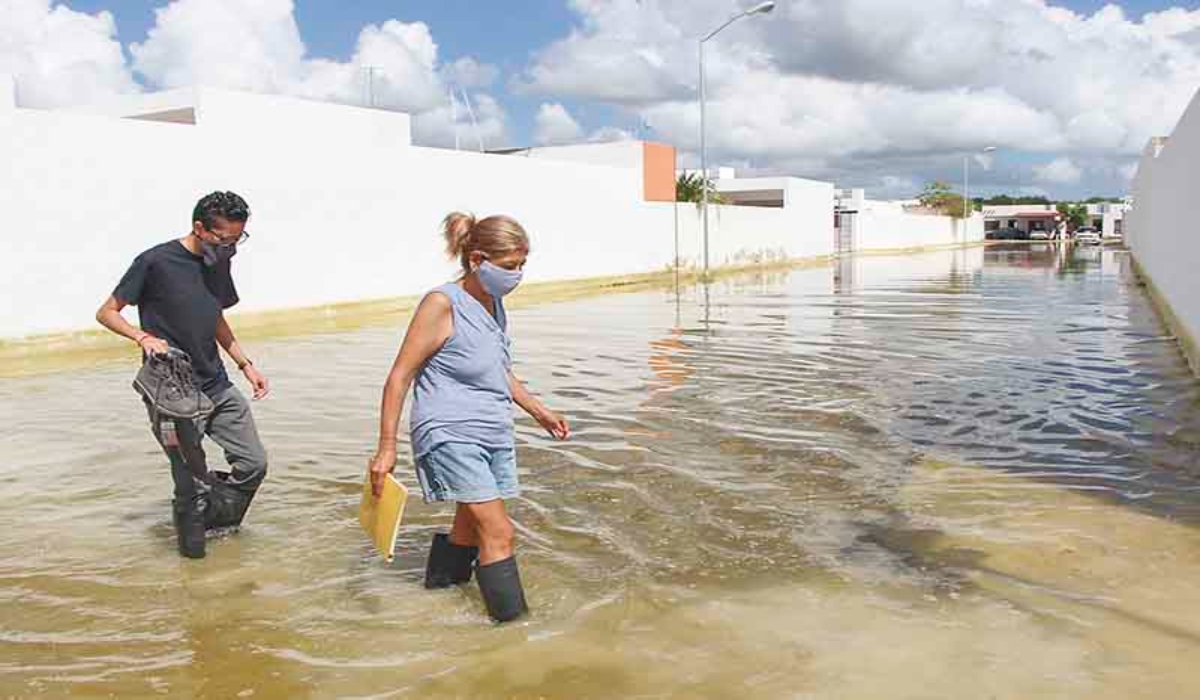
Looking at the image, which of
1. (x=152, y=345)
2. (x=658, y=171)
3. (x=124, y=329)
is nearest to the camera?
(x=152, y=345)

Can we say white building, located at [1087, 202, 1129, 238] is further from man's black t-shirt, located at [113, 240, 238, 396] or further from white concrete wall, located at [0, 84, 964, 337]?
man's black t-shirt, located at [113, 240, 238, 396]

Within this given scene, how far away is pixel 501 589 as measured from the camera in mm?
3953

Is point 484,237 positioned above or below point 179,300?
above

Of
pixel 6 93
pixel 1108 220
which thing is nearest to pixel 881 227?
pixel 1108 220

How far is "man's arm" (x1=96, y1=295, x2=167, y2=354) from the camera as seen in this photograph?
14.2ft

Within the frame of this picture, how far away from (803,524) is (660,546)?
0.84 metres

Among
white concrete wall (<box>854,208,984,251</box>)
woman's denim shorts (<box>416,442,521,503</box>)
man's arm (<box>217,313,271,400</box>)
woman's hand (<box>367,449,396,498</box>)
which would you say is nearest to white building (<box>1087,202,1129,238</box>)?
white concrete wall (<box>854,208,984,251</box>)

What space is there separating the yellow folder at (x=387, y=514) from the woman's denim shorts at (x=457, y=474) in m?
0.11

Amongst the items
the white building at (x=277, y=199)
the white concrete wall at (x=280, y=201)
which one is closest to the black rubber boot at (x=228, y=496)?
the white concrete wall at (x=280, y=201)

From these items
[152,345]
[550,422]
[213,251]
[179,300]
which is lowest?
[550,422]

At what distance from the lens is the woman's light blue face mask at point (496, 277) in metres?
3.83

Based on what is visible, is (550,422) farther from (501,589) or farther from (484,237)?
(484,237)

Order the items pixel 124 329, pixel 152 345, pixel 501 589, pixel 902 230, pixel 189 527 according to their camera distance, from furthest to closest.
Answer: pixel 902 230
pixel 189 527
pixel 124 329
pixel 152 345
pixel 501 589

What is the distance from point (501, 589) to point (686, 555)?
4.07ft
